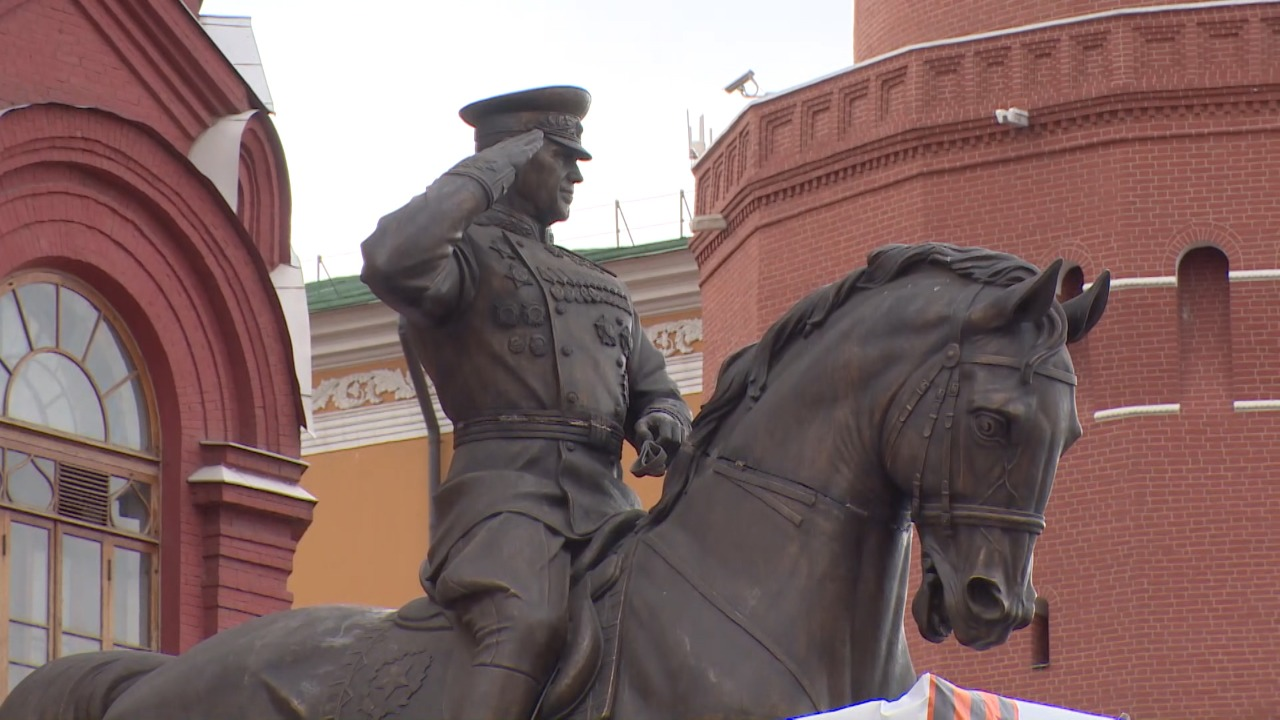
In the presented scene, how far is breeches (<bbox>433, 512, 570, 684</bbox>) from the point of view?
7.49 m

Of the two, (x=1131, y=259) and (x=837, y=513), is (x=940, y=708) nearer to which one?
(x=837, y=513)

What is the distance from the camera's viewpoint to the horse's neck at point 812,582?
24.0 feet

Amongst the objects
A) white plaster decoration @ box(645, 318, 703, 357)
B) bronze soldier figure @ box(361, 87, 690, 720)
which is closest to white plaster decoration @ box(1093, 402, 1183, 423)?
white plaster decoration @ box(645, 318, 703, 357)

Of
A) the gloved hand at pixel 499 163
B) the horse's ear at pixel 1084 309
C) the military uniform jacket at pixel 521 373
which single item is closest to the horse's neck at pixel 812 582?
the military uniform jacket at pixel 521 373

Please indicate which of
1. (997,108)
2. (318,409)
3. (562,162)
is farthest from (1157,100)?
(562,162)

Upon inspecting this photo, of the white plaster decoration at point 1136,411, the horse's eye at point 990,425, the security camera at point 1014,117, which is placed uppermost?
the security camera at point 1014,117

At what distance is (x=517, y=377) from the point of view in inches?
315

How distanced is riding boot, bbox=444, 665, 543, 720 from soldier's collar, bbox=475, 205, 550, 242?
4.64ft

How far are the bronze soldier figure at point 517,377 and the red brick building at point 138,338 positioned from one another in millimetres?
8150

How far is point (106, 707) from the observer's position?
28.5 ft

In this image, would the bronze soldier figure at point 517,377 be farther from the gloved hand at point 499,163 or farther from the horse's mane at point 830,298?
the horse's mane at point 830,298

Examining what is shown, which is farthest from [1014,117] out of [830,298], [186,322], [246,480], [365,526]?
[830,298]

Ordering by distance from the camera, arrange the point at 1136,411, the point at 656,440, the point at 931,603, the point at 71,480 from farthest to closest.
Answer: the point at 1136,411 → the point at 71,480 → the point at 656,440 → the point at 931,603

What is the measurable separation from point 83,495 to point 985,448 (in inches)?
393
